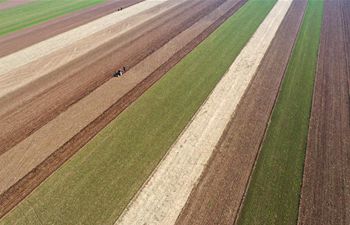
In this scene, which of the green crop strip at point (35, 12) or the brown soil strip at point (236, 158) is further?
the green crop strip at point (35, 12)

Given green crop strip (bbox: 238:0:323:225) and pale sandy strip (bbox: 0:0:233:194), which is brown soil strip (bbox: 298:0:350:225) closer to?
green crop strip (bbox: 238:0:323:225)

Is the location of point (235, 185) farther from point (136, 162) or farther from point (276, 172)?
point (136, 162)

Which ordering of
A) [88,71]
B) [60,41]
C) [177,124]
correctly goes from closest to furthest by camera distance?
[177,124] < [88,71] < [60,41]

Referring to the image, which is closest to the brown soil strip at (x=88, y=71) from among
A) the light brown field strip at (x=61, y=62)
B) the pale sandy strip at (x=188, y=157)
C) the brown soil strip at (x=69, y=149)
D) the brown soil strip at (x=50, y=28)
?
the light brown field strip at (x=61, y=62)

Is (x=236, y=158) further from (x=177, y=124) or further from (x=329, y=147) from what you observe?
(x=329, y=147)

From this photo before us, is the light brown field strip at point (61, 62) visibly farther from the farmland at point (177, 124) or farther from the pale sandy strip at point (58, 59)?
the farmland at point (177, 124)

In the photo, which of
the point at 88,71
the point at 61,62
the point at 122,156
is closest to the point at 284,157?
the point at 122,156
